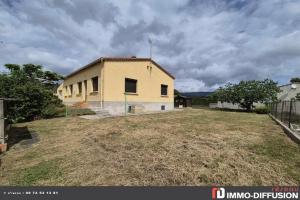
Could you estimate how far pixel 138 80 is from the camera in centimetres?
1673

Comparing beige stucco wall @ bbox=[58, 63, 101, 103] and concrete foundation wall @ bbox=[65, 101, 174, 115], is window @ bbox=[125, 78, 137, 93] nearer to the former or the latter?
concrete foundation wall @ bbox=[65, 101, 174, 115]

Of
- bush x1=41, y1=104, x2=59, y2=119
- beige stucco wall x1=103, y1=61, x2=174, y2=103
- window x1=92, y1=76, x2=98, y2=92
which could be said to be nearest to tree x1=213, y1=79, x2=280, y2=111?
beige stucco wall x1=103, y1=61, x2=174, y2=103

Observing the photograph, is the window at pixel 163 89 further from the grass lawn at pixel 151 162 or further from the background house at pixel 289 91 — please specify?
the background house at pixel 289 91

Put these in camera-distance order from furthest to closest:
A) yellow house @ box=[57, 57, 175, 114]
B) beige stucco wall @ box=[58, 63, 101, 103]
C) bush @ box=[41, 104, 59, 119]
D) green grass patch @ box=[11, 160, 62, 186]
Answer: beige stucco wall @ box=[58, 63, 101, 103]
yellow house @ box=[57, 57, 175, 114]
bush @ box=[41, 104, 59, 119]
green grass patch @ box=[11, 160, 62, 186]

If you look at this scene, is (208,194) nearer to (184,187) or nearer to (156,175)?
(184,187)

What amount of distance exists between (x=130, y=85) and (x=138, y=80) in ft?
3.54

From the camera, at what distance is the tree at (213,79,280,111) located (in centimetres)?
2039

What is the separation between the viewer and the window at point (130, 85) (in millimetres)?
15827

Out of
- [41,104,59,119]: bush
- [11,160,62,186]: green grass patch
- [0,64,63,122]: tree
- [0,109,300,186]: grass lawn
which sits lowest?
[11,160,62,186]: green grass patch

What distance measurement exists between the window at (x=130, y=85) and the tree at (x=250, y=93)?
1396 cm

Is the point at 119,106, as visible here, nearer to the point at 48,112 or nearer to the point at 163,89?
the point at 48,112

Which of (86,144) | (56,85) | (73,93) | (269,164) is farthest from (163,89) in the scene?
(56,85)

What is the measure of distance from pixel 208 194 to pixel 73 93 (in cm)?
2158

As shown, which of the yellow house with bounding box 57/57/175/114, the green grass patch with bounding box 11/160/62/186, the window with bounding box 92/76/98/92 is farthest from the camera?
the window with bounding box 92/76/98/92
